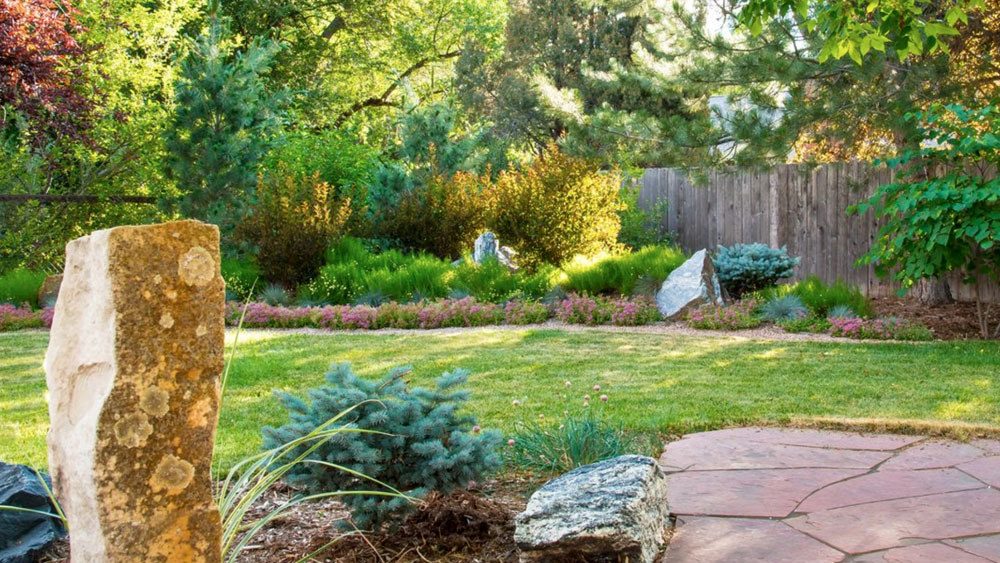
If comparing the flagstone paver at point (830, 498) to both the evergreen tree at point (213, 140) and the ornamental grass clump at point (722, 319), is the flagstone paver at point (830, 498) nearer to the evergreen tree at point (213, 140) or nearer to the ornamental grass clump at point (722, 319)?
the ornamental grass clump at point (722, 319)

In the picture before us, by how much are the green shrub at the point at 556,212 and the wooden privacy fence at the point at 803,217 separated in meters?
1.22

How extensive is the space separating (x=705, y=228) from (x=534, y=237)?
10.6 ft

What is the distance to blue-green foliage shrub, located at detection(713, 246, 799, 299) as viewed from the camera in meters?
10.9

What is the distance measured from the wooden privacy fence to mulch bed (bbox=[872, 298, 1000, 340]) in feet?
1.46

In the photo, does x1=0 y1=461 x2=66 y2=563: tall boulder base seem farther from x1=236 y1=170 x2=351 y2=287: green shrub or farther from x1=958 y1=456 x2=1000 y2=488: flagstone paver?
x1=236 y1=170 x2=351 y2=287: green shrub

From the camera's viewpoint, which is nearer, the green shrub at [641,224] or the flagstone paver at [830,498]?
the flagstone paver at [830,498]

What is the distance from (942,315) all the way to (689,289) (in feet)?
8.50

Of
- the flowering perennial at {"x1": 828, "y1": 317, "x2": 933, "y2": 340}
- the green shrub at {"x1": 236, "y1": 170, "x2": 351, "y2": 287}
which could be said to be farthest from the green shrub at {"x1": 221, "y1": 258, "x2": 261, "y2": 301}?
the flowering perennial at {"x1": 828, "y1": 317, "x2": 933, "y2": 340}

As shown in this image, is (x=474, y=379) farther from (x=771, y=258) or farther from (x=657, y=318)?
(x=771, y=258)

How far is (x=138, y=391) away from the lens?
2.02m

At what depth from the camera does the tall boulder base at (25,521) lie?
10.4 feet

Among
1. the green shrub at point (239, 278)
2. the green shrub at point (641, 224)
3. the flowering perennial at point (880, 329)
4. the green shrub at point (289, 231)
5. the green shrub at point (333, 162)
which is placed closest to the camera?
the flowering perennial at point (880, 329)

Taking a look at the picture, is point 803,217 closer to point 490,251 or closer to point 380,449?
point 490,251

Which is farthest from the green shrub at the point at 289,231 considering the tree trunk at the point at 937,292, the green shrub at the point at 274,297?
the tree trunk at the point at 937,292
